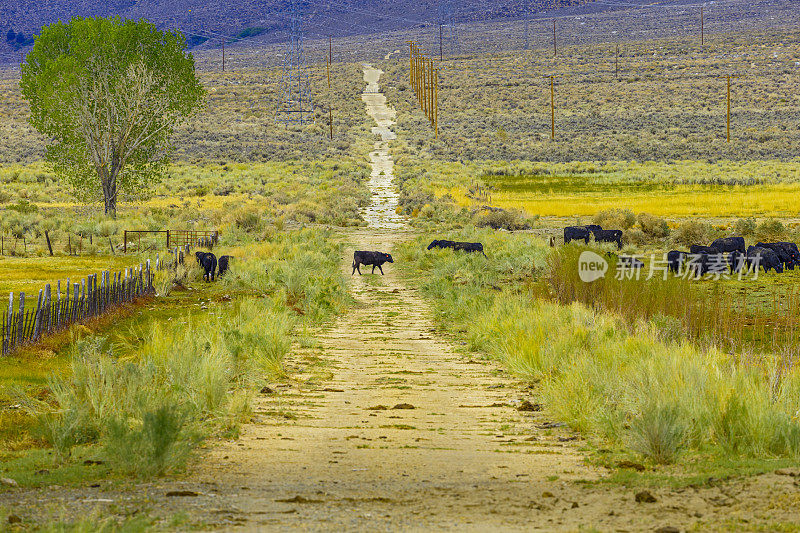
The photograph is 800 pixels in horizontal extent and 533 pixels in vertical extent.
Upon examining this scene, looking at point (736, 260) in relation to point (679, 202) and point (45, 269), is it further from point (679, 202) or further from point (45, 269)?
point (679, 202)

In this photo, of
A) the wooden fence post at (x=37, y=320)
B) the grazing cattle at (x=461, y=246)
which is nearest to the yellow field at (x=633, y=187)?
the grazing cattle at (x=461, y=246)

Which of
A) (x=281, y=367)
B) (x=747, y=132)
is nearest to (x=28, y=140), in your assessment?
(x=747, y=132)

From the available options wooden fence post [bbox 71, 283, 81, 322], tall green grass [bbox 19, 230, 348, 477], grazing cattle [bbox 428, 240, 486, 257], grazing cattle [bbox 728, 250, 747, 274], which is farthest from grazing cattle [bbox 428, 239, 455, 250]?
wooden fence post [bbox 71, 283, 81, 322]

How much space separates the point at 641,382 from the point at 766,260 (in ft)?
53.7

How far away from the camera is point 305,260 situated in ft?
88.0

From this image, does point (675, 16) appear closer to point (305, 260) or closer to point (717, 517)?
point (305, 260)

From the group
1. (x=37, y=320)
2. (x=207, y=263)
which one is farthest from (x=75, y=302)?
(x=207, y=263)

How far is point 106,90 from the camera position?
3894cm

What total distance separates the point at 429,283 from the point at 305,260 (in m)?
5.16

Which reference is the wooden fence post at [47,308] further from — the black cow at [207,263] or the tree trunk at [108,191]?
the tree trunk at [108,191]

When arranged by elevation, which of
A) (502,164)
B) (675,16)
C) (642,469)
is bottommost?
(642,469)

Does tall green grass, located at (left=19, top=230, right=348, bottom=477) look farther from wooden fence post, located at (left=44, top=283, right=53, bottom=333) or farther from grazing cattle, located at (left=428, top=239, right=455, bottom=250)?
grazing cattle, located at (left=428, top=239, right=455, bottom=250)

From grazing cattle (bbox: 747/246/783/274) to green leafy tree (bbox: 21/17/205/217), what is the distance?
25802mm

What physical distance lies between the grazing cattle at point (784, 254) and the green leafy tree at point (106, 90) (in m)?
26.0
